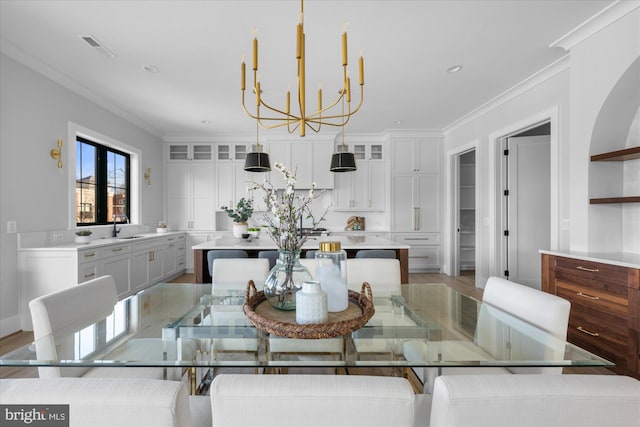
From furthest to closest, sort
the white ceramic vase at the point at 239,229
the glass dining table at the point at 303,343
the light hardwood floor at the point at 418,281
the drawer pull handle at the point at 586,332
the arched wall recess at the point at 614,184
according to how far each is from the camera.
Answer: the white ceramic vase at the point at 239,229 → the arched wall recess at the point at 614,184 → the drawer pull handle at the point at 586,332 → the light hardwood floor at the point at 418,281 → the glass dining table at the point at 303,343

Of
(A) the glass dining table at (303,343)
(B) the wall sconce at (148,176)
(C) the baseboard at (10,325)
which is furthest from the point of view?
(B) the wall sconce at (148,176)

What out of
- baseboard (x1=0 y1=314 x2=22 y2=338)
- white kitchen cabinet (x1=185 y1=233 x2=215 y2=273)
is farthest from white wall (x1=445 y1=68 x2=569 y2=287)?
baseboard (x1=0 y1=314 x2=22 y2=338)

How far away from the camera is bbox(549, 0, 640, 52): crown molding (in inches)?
93.5

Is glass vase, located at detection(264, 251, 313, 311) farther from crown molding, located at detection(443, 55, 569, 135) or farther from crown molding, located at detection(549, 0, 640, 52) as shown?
crown molding, located at detection(443, 55, 569, 135)

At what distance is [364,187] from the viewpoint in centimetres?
628

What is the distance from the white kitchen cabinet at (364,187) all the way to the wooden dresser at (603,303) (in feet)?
12.1

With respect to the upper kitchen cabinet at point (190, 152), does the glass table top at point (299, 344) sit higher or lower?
lower

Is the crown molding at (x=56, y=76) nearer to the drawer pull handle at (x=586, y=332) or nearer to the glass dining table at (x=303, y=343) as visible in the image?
the glass dining table at (x=303, y=343)

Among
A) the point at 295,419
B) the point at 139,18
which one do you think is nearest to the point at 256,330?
the point at 295,419

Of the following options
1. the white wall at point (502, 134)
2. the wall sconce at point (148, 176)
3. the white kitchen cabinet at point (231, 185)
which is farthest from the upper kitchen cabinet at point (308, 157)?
the white wall at point (502, 134)

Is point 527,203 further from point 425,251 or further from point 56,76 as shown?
point 56,76

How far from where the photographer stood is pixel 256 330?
1.30 m

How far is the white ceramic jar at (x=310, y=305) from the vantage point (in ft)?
3.99

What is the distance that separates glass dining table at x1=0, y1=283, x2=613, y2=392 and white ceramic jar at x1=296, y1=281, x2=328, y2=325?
88mm
